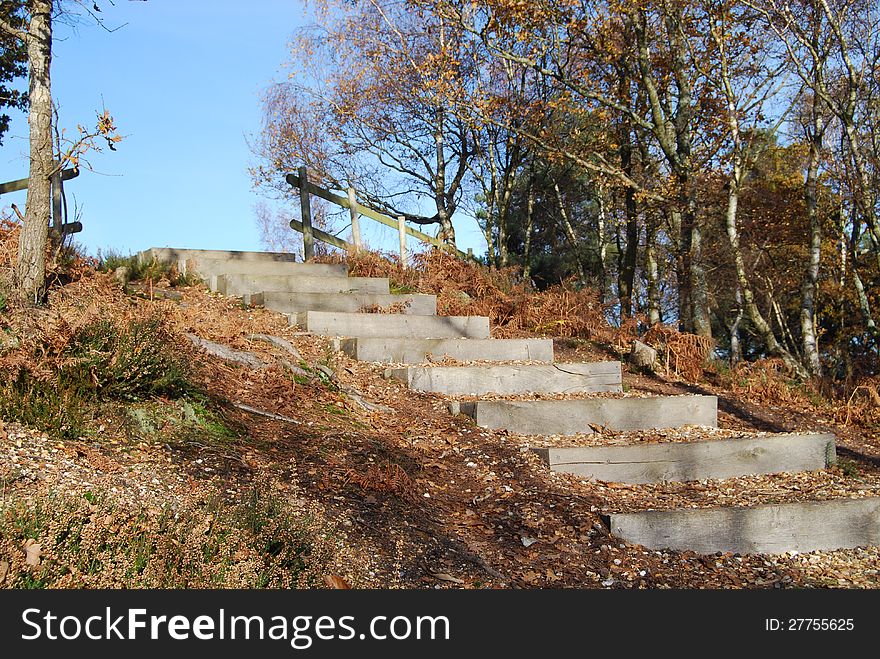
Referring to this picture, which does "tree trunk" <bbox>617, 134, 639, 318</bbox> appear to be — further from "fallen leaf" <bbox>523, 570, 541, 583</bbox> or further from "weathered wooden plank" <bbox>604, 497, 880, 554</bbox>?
"fallen leaf" <bbox>523, 570, 541, 583</bbox>

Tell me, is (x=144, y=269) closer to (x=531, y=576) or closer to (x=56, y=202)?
(x=56, y=202)

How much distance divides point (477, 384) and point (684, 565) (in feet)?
9.97

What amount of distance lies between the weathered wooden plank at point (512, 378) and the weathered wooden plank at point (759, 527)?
2.69 metres

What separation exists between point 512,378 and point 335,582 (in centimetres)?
422

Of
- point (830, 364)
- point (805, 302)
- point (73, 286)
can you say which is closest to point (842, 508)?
point (73, 286)

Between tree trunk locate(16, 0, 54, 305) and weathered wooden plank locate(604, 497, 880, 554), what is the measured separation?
4.97m

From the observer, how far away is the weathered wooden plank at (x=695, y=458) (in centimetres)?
561

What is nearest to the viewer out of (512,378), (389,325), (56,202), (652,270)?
(512,378)

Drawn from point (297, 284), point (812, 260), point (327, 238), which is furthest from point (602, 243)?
point (297, 284)

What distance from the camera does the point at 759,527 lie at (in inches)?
193

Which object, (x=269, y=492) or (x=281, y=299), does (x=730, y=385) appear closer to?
(x=281, y=299)

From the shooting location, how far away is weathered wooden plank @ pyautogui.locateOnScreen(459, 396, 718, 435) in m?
6.29

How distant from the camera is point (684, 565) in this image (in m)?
4.51

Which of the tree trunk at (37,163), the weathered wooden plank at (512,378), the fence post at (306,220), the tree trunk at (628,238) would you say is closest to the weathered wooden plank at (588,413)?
the weathered wooden plank at (512,378)
